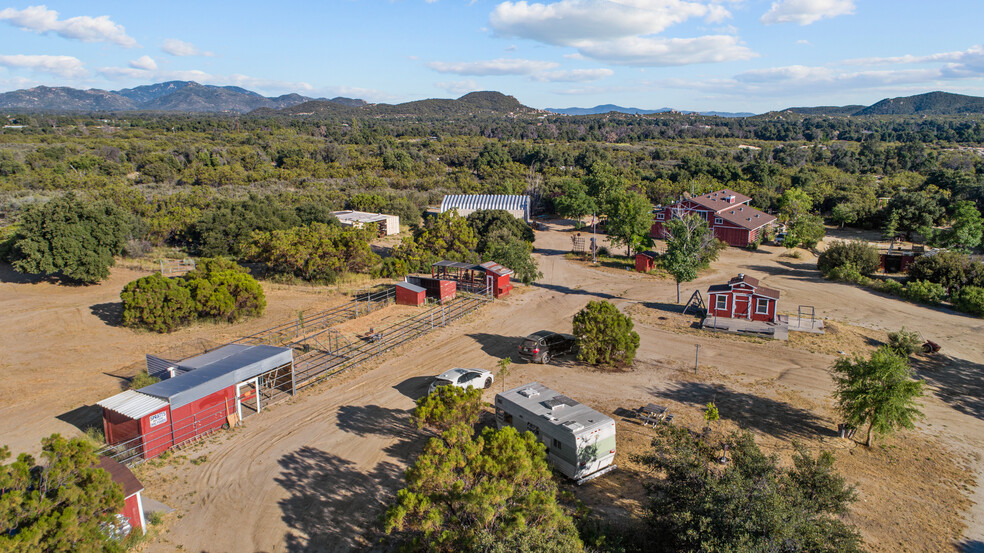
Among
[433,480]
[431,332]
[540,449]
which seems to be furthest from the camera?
[431,332]

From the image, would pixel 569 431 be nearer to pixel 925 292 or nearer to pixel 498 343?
pixel 498 343

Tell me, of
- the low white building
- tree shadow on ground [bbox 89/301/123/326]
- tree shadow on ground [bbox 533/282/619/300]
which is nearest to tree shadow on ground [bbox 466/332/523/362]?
tree shadow on ground [bbox 533/282/619/300]

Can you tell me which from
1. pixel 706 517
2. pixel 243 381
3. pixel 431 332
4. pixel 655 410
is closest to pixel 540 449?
pixel 706 517

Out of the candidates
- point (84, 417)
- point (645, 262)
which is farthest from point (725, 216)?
point (84, 417)

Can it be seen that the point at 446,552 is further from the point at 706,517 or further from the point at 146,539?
the point at 146,539

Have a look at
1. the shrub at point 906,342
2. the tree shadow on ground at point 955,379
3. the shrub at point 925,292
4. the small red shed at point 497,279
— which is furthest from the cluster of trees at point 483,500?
the shrub at point 925,292

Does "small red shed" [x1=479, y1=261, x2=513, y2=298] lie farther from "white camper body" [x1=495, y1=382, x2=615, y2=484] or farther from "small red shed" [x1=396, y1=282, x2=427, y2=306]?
"white camper body" [x1=495, y1=382, x2=615, y2=484]
